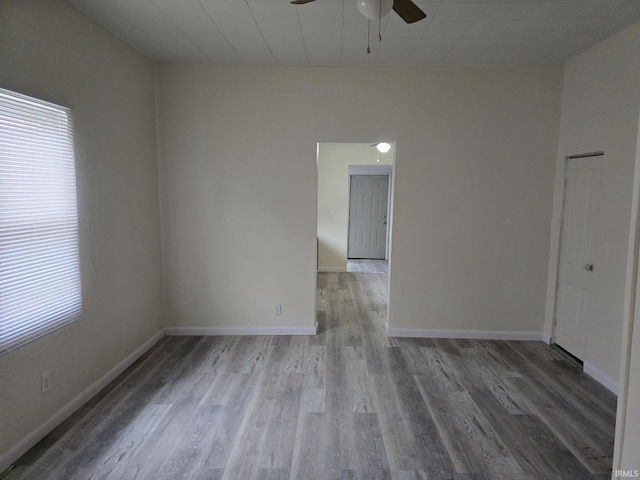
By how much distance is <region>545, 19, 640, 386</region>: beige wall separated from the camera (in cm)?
290

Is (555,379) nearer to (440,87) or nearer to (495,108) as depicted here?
(495,108)

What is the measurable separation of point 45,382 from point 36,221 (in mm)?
1016

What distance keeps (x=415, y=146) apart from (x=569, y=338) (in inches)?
95.4

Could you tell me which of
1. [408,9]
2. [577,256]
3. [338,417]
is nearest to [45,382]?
[338,417]

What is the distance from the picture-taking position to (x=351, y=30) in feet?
9.89

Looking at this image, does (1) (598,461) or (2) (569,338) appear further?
(2) (569,338)

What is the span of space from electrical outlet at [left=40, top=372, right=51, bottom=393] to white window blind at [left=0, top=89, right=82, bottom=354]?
0.28m

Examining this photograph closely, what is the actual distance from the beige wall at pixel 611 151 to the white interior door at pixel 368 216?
529 centimetres

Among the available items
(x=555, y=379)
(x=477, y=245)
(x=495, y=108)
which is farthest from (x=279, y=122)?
(x=555, y=379)

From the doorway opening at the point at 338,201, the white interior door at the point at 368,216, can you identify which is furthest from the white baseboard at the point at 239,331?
the white interior door at the point at 368,216

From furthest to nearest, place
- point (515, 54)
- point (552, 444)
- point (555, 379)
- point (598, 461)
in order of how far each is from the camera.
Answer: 1. point (515, 54)
2. point (555, 379)
3. point (552, 444)
4. point (598, 461)

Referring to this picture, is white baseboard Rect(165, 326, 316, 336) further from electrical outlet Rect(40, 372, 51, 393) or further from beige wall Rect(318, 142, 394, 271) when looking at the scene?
beige wall Rect(318, 142, 394, 271)

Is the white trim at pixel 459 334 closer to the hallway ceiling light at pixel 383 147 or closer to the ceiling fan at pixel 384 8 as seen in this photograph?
the ceiling fan at pixel 384 8

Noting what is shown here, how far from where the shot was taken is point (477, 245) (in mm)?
4039
